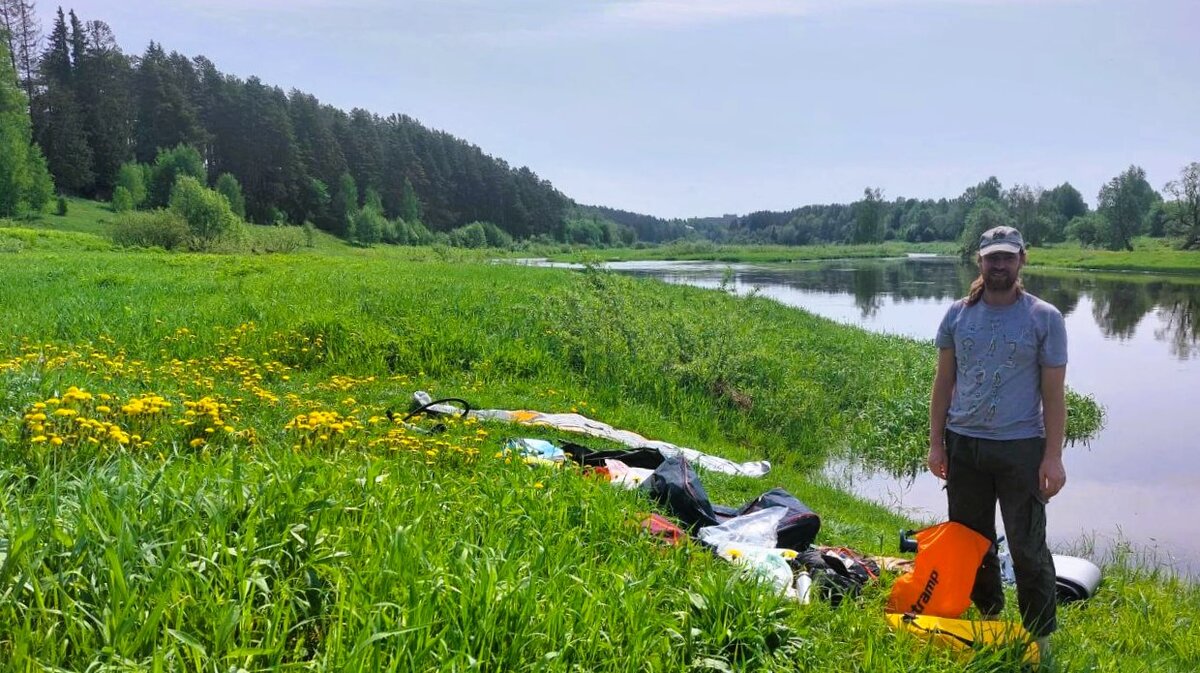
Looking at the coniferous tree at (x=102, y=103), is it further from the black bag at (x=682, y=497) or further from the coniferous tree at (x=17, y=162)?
the black bag at (x=682, y=497)

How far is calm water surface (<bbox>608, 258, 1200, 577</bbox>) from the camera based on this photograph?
8.47 m

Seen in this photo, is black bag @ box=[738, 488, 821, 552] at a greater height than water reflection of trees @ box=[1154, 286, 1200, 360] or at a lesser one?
greater

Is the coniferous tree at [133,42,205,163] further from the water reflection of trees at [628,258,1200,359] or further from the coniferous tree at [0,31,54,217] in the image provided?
the water reflection of trees at [628,258,1200,359]

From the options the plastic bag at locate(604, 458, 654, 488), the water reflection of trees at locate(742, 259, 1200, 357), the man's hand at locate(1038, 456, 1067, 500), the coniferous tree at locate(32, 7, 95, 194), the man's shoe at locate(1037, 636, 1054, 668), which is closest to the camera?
the man's shoe at locate(1037, 636, 1054, 668)

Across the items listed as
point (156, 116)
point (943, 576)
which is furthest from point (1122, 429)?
point (156, 116)

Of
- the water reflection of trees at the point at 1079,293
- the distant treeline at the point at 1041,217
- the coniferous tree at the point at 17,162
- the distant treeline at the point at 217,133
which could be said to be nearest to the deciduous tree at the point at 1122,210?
the distant treeline at the point at 1041,217

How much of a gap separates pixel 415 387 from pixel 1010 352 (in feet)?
23.0

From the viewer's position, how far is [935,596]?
12.1 ft

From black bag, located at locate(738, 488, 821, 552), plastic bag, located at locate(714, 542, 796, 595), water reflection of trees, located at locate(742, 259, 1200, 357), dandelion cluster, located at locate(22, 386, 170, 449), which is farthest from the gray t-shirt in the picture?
water reflection of trees, located at locate(742, 259, 1200, 357)

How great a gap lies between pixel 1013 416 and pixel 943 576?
0.86 m

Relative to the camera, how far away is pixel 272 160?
73312 millimetres

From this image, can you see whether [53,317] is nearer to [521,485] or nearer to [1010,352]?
[521,485]

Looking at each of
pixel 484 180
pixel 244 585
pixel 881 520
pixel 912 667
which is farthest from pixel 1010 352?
pixel 484 180

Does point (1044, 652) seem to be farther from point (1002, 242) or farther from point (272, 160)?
point (272, 160)
